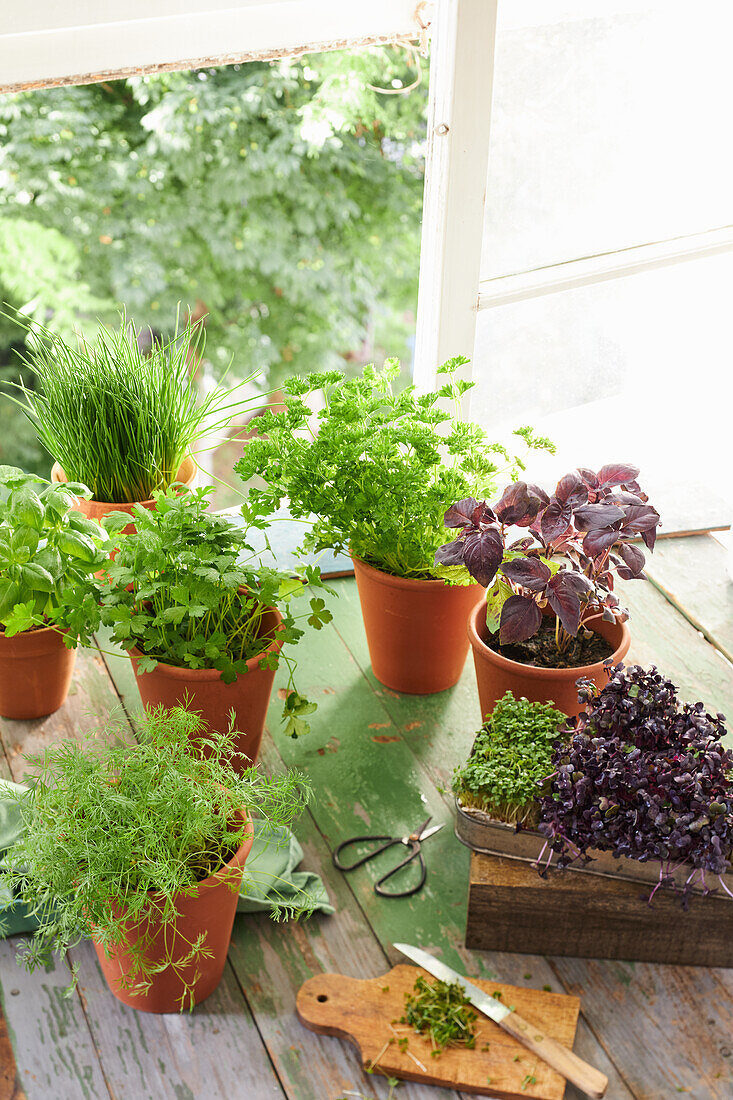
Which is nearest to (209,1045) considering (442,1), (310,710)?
(310,710)

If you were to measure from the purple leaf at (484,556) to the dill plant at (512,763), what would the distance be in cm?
22

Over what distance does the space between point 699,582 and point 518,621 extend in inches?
39.8

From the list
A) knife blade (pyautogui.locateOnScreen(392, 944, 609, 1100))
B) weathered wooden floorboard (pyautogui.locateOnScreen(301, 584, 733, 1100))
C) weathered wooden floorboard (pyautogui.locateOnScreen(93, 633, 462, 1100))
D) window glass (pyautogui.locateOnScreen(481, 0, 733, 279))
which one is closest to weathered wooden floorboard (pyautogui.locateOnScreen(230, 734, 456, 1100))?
weathered wooden floorboard (pyautogui.locateOnScreen(93, 633, 462, 1100))

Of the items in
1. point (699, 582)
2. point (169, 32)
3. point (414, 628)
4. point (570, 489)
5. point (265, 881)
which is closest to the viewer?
point (265, 881)

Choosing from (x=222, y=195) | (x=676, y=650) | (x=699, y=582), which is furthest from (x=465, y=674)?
(x=222, y=195)

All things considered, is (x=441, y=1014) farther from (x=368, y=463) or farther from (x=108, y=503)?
(x=108, y=503)

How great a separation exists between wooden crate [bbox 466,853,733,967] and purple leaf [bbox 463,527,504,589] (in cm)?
45

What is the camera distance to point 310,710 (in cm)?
202

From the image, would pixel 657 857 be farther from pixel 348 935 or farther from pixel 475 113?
pixel 475 113

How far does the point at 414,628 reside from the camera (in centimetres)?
212

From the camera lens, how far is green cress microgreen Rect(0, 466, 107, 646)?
1810mm

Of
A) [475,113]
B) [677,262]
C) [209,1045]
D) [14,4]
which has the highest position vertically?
[14,4]

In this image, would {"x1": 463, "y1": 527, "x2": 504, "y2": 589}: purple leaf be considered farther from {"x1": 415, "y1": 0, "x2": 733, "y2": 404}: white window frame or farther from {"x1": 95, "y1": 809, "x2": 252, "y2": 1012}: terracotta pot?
{"x1": 415, "y1": 0, "x2": 733, "y2": 404}: white window frame

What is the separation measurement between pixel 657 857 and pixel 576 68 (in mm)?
1660
